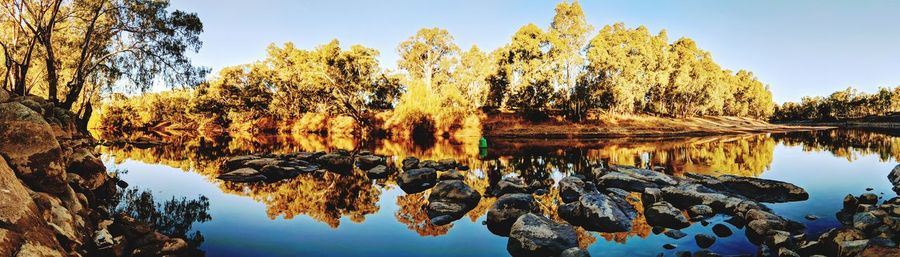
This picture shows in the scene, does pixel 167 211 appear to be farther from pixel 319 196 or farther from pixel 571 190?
pixel 571 190

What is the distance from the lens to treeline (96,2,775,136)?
51.5 m

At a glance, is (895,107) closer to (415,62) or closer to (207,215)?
(415,62)

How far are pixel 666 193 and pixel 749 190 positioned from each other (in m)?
2.95

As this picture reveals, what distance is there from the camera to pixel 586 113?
2250 inches

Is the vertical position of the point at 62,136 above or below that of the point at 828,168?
above

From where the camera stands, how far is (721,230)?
894 centimetres

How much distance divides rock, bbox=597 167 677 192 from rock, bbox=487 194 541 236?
471cm

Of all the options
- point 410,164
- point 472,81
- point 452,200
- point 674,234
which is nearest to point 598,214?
point 674,234

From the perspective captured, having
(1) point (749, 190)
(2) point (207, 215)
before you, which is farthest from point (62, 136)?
(1) point (749, 190)

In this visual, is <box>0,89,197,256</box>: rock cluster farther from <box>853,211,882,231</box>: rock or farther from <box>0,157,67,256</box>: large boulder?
<box>853,211,882,231</box>: rock

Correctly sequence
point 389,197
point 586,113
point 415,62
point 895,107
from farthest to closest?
1. point 895,107
2. point 415,62
3. point 586,113
4. point 389,197

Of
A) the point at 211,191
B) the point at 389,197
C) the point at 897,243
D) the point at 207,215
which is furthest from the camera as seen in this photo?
the point at 211,191

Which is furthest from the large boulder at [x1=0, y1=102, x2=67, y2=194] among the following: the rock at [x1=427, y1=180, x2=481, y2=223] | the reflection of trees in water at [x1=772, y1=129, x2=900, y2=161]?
the reflection of trees in water at [x1=772, y1=129, x2=900, y2=161]

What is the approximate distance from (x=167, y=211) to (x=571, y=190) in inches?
456
